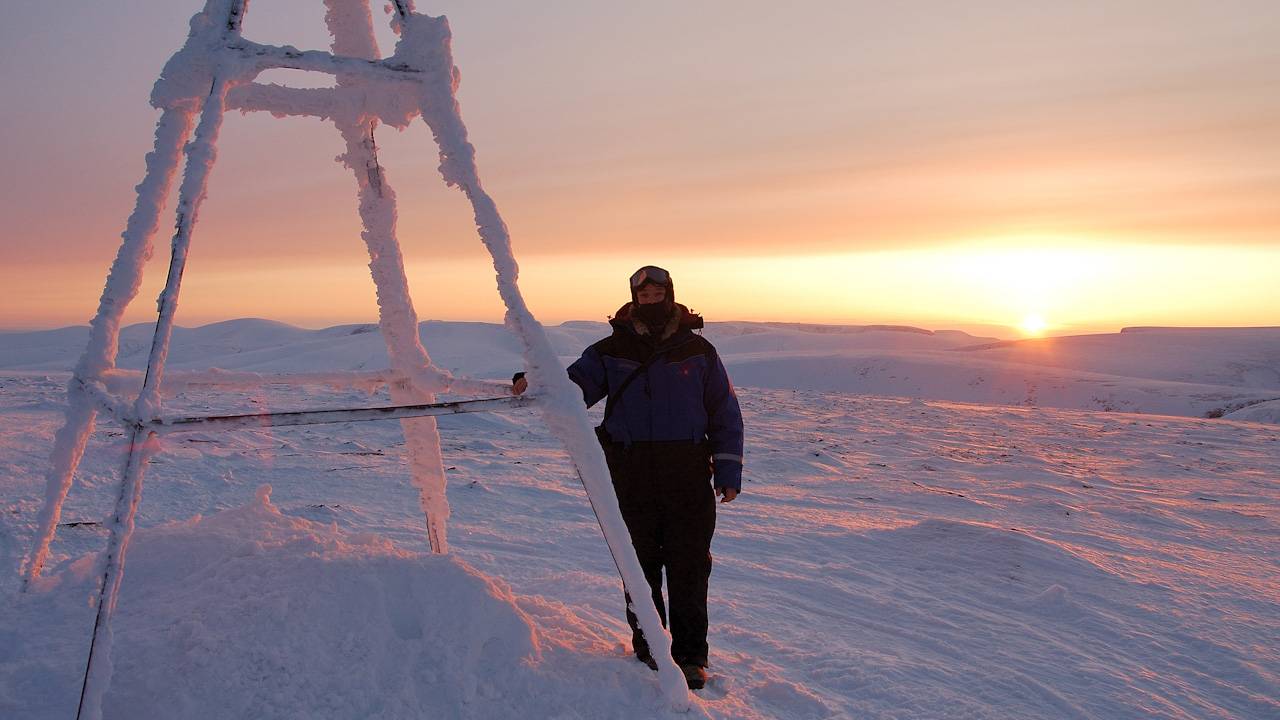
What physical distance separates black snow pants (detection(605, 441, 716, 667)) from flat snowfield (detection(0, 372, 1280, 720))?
0.81ft

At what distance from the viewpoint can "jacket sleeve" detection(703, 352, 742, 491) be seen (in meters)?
3.32

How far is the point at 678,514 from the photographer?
10.6 ft

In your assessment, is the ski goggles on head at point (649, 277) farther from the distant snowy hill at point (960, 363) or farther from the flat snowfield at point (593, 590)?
the distant snowy hill at point (960, 363)

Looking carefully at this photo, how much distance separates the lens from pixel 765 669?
11.2 feet

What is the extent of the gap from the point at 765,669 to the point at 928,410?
12494 millimetres

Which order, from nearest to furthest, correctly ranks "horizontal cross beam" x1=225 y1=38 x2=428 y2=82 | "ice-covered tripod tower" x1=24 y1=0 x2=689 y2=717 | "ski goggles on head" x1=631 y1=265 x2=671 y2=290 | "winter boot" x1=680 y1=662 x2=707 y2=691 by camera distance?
1. "ice-covered tripod tower" x1=24 y1=0 x2=689 y2=717
2. "horizontal cross beam" x1=225 y1=38 x2=428 y2=82
3. "winter boot" x1=680 y1=662 x2=707 y2=691
4. "ski goggles on head" x1=631 y1=265 x2=671 y2=290

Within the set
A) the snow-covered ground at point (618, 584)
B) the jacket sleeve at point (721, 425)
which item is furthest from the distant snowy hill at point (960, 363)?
the jacket sleeve at point (721, 425)

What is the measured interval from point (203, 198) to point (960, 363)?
74.9ft

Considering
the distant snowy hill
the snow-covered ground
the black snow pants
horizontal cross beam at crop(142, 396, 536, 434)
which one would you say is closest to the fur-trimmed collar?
the black snow pants

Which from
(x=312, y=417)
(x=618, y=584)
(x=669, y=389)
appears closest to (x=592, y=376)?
(x=669, y=389)

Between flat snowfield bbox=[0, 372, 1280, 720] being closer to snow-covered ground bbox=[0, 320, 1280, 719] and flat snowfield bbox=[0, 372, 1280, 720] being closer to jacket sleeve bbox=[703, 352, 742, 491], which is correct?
snow-covered ground bbox=[0, 320, 1280, 719]

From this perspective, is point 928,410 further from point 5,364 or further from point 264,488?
point 5,364

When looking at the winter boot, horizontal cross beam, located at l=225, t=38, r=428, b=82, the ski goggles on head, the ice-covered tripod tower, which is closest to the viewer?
the ice-covered tripod tower

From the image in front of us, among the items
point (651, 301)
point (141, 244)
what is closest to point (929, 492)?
point (651, 301)
